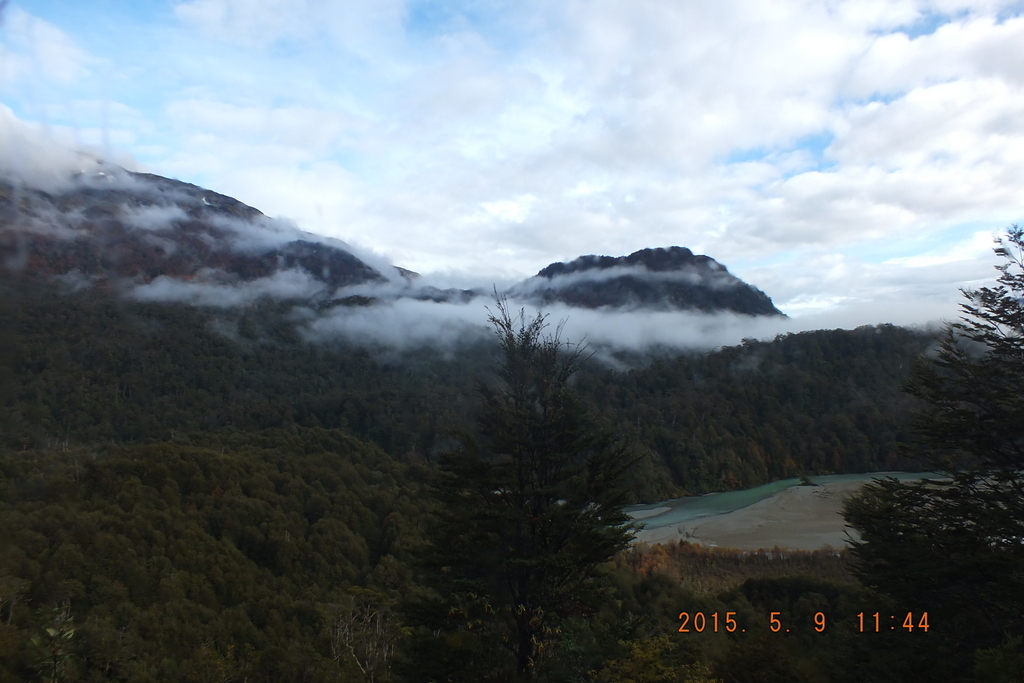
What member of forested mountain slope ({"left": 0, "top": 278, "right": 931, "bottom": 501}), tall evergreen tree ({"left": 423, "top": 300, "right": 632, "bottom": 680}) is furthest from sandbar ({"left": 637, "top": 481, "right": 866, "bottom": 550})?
tall evergreen tree ({"left": 423, "top": 300, "right": 632, "bottom": 680})

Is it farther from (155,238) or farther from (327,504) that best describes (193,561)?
(155,238)

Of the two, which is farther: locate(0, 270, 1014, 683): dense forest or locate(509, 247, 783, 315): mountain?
locate(509, 247, 783, 315): mountain

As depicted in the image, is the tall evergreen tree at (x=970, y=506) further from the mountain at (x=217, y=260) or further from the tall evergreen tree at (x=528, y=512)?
the mountain at (x=217, y=260)

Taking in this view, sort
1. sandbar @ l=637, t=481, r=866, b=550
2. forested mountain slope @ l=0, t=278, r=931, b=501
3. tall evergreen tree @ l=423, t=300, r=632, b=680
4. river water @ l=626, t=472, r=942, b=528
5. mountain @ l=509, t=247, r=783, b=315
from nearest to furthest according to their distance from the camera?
tall evergreen tree @ l=423, t=300, r=632, b=680
sandbar @ l=637, t=481, r=866, b=550
river water @ l=626, t=472, r=942, b=528
forested mountain slope @ l=0, t=278, r=931, b=501
mountain @ l=509, t=247, r=783, b=315

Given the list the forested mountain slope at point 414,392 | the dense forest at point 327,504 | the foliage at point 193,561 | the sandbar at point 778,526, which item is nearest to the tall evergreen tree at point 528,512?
the dense forest at point 327,504

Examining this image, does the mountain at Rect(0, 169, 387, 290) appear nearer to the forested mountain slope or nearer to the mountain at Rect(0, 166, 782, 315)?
the mountain at Rect(0, 166, 782, 315)

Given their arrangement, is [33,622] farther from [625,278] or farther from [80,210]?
[625,278]

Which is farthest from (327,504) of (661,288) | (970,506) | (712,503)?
(661,288)
